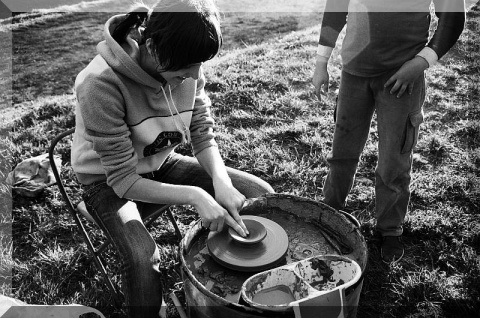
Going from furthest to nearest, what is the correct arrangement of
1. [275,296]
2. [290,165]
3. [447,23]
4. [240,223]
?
[290,165] → [447,23] → [240,223] → [275,296]

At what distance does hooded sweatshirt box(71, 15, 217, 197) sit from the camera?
162 cm

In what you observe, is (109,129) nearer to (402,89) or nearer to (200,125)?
(200,125)

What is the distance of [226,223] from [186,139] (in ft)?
1.89

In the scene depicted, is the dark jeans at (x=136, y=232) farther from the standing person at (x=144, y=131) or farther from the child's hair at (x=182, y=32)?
the child's hair at (x=182, y=32)

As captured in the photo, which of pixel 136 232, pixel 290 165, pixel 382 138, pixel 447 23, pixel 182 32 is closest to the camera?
pixel 182 32

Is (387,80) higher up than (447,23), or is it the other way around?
(447,23)

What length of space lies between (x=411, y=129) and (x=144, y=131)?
4.18 ft

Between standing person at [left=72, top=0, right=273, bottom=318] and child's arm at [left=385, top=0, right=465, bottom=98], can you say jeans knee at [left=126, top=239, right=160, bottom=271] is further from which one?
child's arm at [left=385, top=0, right=465, bottom=98]

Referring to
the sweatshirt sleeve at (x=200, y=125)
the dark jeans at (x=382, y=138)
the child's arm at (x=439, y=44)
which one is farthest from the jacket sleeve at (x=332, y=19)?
the sweatshirt sleeve at (x=200, y=125)

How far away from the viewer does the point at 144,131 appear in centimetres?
179

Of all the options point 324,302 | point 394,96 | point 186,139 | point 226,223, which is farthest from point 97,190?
point 394,96

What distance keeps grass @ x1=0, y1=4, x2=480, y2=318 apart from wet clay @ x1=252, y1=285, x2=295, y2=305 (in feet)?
2.24

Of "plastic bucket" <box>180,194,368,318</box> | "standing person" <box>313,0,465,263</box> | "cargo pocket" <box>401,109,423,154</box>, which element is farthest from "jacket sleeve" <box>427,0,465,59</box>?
"plastic bucket" <box>180,194,368,318</box>

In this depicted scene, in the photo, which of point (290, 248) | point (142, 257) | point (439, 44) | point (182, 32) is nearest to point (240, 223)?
point (290, 248)
